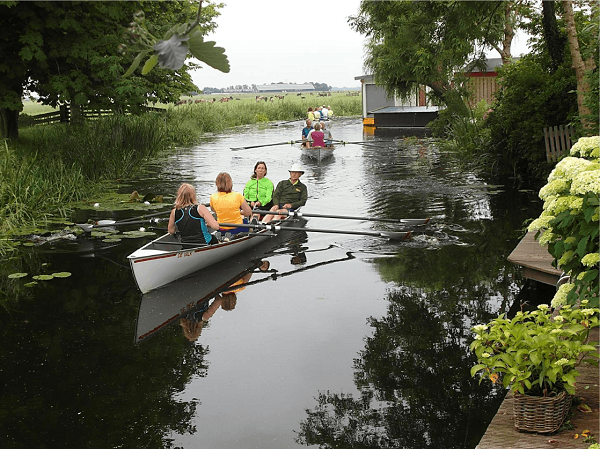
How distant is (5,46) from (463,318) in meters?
14.9

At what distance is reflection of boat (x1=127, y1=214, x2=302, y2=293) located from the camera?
32.1 feet

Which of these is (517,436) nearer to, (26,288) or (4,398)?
(4,398)

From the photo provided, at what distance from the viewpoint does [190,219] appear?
10719 millimetres

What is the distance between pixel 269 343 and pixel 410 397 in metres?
2.12

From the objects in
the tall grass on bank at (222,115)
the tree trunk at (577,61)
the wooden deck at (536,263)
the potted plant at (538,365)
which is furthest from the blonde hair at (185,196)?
the tall grass on bank at (222,115)

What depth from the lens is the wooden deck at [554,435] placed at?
4.44 meters

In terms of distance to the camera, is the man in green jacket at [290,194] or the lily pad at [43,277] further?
the man in green jacket at [290,194]

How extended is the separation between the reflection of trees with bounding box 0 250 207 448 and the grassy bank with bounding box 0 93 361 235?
193 inches

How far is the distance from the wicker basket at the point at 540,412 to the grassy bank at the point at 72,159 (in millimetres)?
11269

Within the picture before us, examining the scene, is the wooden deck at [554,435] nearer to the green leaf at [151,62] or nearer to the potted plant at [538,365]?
the potted plant at [538,365]

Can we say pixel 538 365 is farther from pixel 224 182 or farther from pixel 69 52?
pixel 69 52

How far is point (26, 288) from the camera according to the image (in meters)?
10.4

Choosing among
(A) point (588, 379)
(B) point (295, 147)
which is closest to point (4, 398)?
(A) point (588, 379)

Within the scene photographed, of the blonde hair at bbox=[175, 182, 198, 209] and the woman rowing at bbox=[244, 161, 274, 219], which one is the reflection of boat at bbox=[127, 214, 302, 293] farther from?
the woman rowing at bbox=[244, 161, 274, 219]
